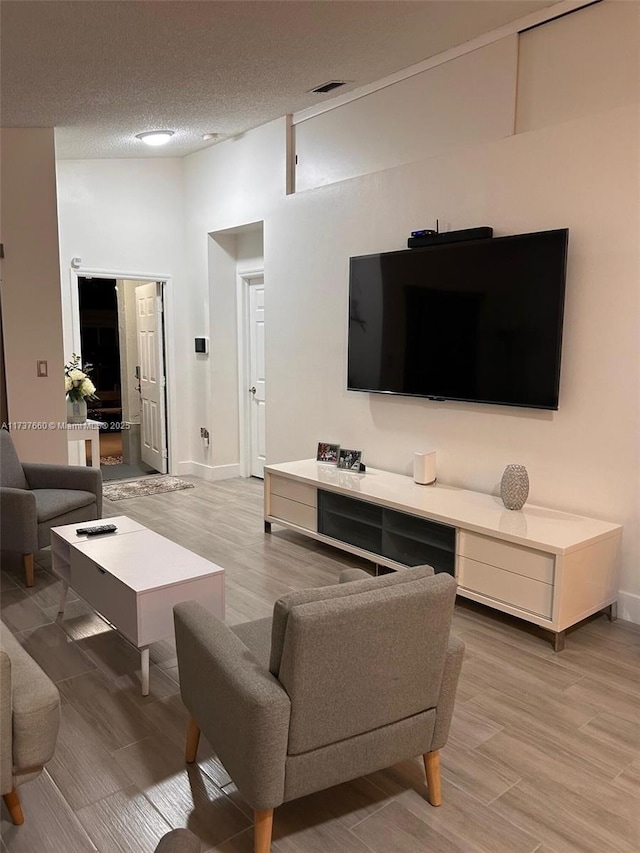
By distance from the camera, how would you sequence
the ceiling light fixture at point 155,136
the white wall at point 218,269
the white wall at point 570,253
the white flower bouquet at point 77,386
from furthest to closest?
the white wall at point 218,269 → the white flower bouquet at point 77,386 → the ceiling light fixture at point 155,136 → the white wall at point 570,253

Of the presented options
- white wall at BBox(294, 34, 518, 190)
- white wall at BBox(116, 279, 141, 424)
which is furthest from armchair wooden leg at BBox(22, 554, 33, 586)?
white wall at BBox(116, 279, 141, 424)

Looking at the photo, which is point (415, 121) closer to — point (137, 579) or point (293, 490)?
point (293, 490)

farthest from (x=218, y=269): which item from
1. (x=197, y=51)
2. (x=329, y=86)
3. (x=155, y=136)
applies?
(x=197, y=51)

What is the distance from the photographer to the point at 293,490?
14.9ft

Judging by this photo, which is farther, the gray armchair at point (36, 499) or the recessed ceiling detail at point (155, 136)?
the recessed ceiling detail at point (155, 136)

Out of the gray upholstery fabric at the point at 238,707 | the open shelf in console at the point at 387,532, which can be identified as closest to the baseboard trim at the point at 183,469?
the open shelf in console at the point at 387,532

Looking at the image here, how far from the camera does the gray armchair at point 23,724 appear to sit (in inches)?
69.4

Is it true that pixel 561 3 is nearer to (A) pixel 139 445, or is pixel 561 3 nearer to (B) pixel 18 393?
(B) pixel 18 393

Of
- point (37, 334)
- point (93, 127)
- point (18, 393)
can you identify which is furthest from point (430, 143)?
point (18, 393)

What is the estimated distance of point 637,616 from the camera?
3.36 meters

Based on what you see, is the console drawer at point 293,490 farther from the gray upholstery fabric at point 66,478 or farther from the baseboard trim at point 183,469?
the baseboard trim at point 183,469

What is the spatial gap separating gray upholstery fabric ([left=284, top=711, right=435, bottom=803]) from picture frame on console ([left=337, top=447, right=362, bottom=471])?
2.71 meters

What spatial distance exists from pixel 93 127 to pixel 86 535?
3082 millimetres

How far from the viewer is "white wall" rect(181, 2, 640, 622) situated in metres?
3.29
